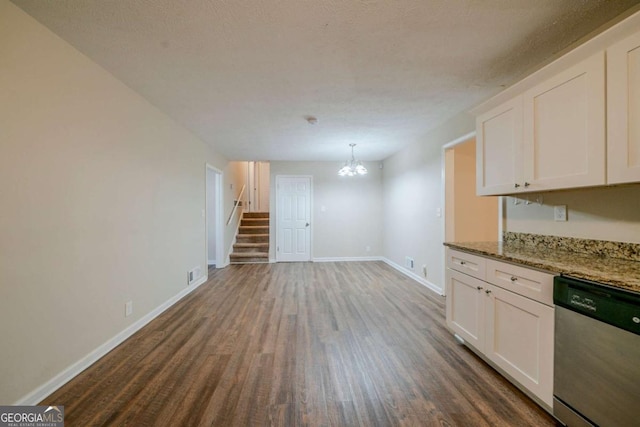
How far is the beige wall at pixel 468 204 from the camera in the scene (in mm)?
3809

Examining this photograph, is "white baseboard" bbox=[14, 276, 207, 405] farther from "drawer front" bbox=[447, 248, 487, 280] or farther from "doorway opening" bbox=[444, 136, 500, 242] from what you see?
"doorway opening" bbox=[444, 136, 500, 242]

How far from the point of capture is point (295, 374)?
6.38 feet

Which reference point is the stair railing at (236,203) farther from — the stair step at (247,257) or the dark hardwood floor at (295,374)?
the dark hardwood floor at (295,374)

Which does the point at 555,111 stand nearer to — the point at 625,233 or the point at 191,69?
the point at 625,233

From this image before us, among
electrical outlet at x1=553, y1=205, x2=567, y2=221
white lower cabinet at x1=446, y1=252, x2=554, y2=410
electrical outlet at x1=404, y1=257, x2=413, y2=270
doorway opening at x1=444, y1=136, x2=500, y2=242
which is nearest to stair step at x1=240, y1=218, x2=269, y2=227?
electrical outlet at x1=404, y1=257, x2=413, y2=270

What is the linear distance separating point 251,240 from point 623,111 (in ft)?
21.1

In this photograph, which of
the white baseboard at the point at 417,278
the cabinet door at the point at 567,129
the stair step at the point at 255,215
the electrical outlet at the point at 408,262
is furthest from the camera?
the stair step at the point at 255,215

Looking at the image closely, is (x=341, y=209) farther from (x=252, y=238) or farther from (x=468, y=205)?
(x=468, y=205)

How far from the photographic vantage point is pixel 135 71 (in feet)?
7.35

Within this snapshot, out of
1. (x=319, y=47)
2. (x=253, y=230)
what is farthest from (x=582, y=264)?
(x=253, y=230)

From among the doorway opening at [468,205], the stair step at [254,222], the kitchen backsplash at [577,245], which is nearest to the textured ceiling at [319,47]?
the doorway opening at [468,205]

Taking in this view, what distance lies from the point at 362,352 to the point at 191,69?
283cm

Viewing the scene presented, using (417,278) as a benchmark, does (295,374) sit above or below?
below

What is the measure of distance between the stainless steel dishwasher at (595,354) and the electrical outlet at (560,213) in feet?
2.74
